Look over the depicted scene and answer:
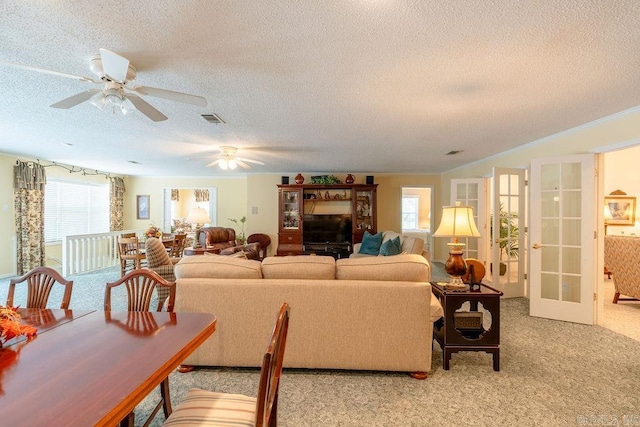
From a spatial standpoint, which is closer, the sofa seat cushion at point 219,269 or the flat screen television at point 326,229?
the sofa seat cushion at point 219,269

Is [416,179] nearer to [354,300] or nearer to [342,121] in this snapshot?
[342,121]

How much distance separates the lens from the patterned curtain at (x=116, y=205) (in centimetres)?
A: 791

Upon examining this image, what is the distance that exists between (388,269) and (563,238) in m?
2.81

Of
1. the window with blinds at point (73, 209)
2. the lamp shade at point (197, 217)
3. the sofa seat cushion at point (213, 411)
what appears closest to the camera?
the sofa seat cushion at point (213, 411)

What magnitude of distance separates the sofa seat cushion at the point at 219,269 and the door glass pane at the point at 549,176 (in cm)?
364

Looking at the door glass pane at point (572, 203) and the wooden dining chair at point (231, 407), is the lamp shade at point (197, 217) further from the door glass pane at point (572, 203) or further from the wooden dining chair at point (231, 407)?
the door glass pane at point (572, 203)

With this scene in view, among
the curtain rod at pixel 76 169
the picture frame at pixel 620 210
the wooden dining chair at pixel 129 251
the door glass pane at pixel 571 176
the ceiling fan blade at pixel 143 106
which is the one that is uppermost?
the curtain rod at pixel 76 169

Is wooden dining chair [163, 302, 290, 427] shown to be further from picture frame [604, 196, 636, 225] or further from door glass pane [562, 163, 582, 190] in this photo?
picture frame [604, 196, 636, 225]

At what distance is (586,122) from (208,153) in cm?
529

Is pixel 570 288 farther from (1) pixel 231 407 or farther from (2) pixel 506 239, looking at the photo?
(1) pixel 231 407

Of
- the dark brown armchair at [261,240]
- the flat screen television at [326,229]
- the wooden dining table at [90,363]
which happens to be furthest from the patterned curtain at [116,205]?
the wooden dining table at [90,363]

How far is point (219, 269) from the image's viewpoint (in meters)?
2.41

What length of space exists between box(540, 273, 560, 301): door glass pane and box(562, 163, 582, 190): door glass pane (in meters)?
1.09

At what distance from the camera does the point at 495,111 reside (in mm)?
3150
